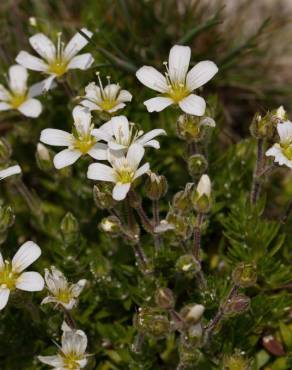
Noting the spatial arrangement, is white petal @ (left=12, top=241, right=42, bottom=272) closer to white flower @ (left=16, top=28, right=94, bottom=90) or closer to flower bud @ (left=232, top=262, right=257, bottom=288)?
flower bud @ (left=232, top=262, right=257, bottom=288)

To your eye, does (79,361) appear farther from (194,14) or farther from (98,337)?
(194,14)

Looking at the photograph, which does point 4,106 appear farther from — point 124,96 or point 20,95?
point 124,96

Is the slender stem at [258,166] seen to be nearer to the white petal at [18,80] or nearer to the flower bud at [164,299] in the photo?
the flower bud at [164,299]

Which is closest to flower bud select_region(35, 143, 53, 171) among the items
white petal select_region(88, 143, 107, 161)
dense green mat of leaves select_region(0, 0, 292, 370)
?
dense green mat of leaves select_region(0, 0, 292, 370)

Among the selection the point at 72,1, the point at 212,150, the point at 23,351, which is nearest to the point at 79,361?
the point at 23,351

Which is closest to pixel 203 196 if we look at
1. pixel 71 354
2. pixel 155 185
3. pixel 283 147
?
pixel 155 185
